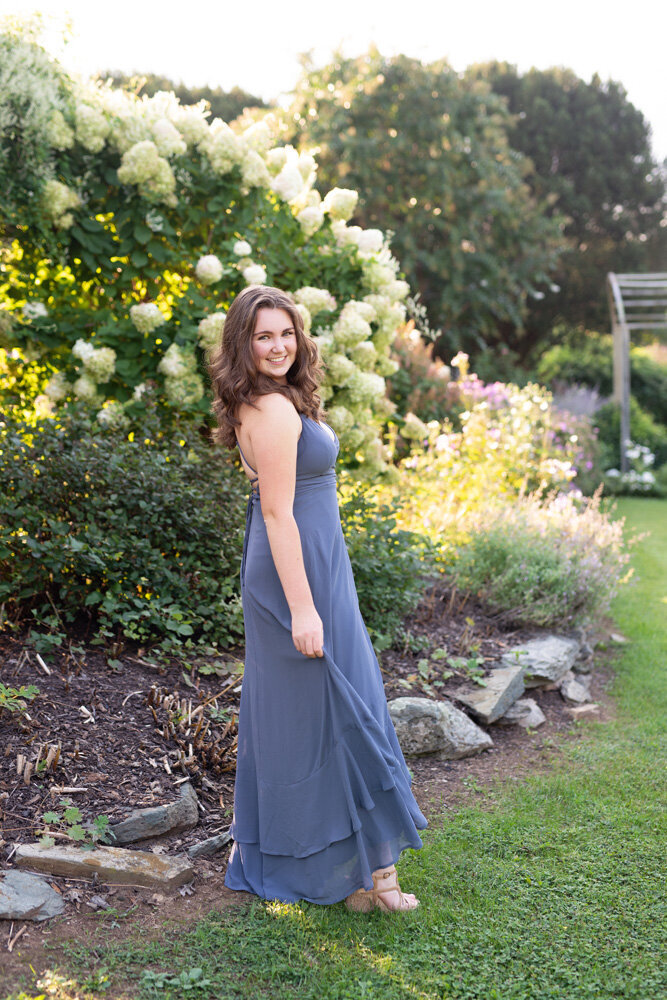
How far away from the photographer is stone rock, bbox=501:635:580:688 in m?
4.32

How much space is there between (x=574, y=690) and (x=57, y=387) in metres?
3.31

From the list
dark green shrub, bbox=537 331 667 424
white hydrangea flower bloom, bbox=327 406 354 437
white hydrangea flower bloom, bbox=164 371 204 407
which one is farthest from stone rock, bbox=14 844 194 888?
dark green shrub, bbox=537 331 667 424

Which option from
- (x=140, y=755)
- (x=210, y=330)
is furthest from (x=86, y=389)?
(x=140, y=755)

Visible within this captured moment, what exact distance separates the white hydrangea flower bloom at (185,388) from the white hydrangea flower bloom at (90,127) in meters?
1.36

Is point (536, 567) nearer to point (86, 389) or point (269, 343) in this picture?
point (86, 389)

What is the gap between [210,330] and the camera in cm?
473

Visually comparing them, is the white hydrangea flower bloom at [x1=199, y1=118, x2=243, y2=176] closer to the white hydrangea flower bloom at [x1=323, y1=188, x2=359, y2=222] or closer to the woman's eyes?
the white hydrangea flower bloom at [x1=323, y1=188, x2=359, y2=222]

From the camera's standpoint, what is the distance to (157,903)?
8.23ft

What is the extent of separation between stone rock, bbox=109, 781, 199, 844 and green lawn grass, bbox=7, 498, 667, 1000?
0.40 meters

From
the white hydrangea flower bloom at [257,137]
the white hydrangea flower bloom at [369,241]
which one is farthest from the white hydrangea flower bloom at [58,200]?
the white hydrangea flower bloom at [369,241]

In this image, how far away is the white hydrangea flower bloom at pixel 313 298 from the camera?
16.5ft

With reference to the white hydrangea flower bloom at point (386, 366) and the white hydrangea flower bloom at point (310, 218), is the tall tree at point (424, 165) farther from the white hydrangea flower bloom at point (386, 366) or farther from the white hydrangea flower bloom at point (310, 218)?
the white hydrangea flower bloom at point (310, 218)

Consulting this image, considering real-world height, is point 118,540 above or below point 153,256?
below

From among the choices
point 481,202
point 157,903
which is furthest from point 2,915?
point 481,202
